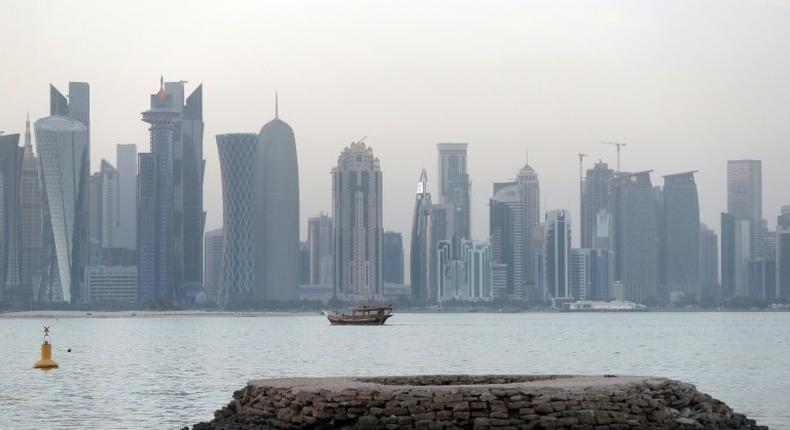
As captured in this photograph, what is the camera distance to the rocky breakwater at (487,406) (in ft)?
82.9

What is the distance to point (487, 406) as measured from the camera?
25.4 metres

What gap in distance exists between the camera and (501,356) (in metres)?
78.4

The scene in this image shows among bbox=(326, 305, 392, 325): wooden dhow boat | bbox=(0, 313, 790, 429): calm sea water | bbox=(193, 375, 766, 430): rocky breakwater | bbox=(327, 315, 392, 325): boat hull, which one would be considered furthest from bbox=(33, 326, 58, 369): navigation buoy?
bbox=(327, 315, 392, 325): boat hull

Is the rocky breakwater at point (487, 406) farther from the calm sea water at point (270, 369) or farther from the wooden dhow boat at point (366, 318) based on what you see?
the wooden dhow boat at point (366, 318)

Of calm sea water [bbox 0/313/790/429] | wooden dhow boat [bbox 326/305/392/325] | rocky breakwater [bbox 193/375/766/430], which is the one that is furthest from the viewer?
wooden dhow boat [bbox 326/305/392/325]

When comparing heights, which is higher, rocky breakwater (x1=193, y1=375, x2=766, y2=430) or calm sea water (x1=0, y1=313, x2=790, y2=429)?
rocky breakwater (x1=193, y1=375, x2=766, y2=430)

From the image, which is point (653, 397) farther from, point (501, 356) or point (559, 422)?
point (501, 356)

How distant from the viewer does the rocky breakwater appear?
82.9 feet

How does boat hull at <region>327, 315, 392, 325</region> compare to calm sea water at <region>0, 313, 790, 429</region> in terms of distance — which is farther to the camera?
boat hull at <region>327, 315, 392, 325</region>

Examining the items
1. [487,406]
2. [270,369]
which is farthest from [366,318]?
[487,406]

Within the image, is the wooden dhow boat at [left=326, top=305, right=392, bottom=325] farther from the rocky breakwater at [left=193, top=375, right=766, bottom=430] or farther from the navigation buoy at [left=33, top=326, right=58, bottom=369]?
the rocky breakwater at [left=193, top=375, right=766, bottom=430]

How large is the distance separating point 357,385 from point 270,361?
4787 cm

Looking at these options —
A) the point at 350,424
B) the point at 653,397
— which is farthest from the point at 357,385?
the point at 653,397

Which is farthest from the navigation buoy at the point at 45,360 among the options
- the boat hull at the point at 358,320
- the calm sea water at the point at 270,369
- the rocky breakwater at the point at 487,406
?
the boat hull at the point at 358,320
